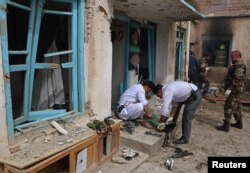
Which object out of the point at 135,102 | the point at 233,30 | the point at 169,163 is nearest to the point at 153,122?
the point at 135,102

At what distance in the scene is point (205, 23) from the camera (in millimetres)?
14242

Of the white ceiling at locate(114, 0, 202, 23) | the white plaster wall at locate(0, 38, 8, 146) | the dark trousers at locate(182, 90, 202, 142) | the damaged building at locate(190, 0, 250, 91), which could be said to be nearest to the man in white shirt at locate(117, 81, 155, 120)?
the dark trousers at locate(182, 90, 202, 142)

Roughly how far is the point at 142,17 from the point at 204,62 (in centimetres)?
497

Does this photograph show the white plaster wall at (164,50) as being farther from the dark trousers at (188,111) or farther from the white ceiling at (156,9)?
the dark trousers at (188,111)

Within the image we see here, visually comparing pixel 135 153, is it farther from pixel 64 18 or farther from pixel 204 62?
pixel 204 62

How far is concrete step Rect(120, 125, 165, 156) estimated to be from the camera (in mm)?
4707

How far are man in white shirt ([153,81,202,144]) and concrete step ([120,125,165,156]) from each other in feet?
1.73

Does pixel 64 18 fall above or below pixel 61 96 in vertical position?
above

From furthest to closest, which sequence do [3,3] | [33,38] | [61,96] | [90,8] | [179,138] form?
[179,138]
[61,96]
[90,8]
[33,38]
[3,3]

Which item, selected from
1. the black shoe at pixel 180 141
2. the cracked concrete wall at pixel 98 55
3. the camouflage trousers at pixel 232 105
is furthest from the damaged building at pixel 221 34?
the cracked concrete wall at pixel 98 55

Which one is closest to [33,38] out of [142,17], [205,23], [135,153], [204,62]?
[135,153]

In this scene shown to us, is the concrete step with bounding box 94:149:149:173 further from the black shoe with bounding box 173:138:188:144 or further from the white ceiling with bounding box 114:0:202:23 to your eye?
the white ceiling with bounding box 114:0:202:23

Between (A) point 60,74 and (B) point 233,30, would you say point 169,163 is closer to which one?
(A) point 60,74

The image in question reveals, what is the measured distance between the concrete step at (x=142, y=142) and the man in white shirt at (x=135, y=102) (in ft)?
1.97
